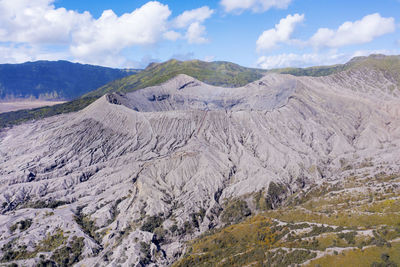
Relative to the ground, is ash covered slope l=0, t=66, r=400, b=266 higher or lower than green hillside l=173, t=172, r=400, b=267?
higher

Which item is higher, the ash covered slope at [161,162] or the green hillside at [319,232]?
the ash covered slope at [161,162]

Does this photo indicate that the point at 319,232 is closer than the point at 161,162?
Yes

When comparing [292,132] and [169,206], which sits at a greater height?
[292,132]

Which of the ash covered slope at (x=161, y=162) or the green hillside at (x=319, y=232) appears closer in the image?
the green hillside at (x=319, y=232)

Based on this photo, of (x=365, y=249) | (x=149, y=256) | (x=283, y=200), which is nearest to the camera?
(x=365, y=249)

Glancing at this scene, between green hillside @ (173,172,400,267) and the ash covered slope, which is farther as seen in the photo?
the ash covered slope

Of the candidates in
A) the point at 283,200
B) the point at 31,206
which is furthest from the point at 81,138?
the point at 283,200

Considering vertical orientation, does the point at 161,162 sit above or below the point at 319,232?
above

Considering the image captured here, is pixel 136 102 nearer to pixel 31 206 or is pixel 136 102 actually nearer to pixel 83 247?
pixel 31 206
